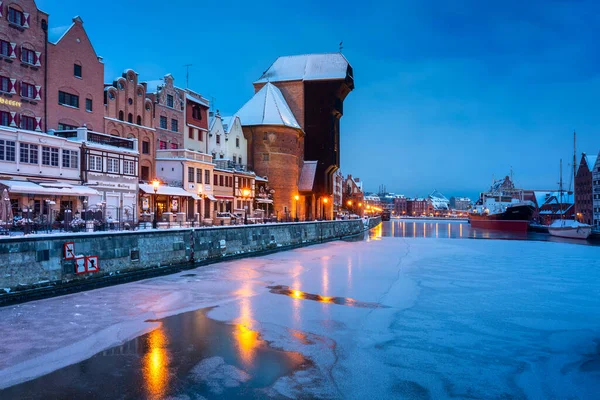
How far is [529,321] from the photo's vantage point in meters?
14.3

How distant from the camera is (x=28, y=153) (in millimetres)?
29297

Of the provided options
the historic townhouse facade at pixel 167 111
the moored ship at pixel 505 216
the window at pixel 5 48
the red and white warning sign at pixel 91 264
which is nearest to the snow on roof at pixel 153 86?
the historic townhouse facade at pixel 167 111

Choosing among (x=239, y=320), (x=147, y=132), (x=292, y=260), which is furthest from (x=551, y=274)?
(x=147, y=132)

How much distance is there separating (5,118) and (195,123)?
71.7 ft

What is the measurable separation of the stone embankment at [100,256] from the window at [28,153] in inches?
432

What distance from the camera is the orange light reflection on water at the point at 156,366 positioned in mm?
8891

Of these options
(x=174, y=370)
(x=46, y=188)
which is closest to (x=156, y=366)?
(x=174, y=370)

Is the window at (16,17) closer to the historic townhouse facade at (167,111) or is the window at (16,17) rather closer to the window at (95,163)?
the window at (95,163)

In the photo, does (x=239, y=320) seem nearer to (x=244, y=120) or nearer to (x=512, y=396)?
(x=512, y=396)

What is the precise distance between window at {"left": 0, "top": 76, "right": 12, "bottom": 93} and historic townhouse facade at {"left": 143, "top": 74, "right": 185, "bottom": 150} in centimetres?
1420

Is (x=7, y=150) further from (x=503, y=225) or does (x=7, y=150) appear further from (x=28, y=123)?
(x=503, y=225)

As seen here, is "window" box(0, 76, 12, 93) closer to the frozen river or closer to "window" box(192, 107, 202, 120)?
the frozen river

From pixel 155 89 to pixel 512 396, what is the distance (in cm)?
4316

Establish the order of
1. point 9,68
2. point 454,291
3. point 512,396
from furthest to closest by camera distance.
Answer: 1. point 9,68
2. point 454,291
3. point 512,396
